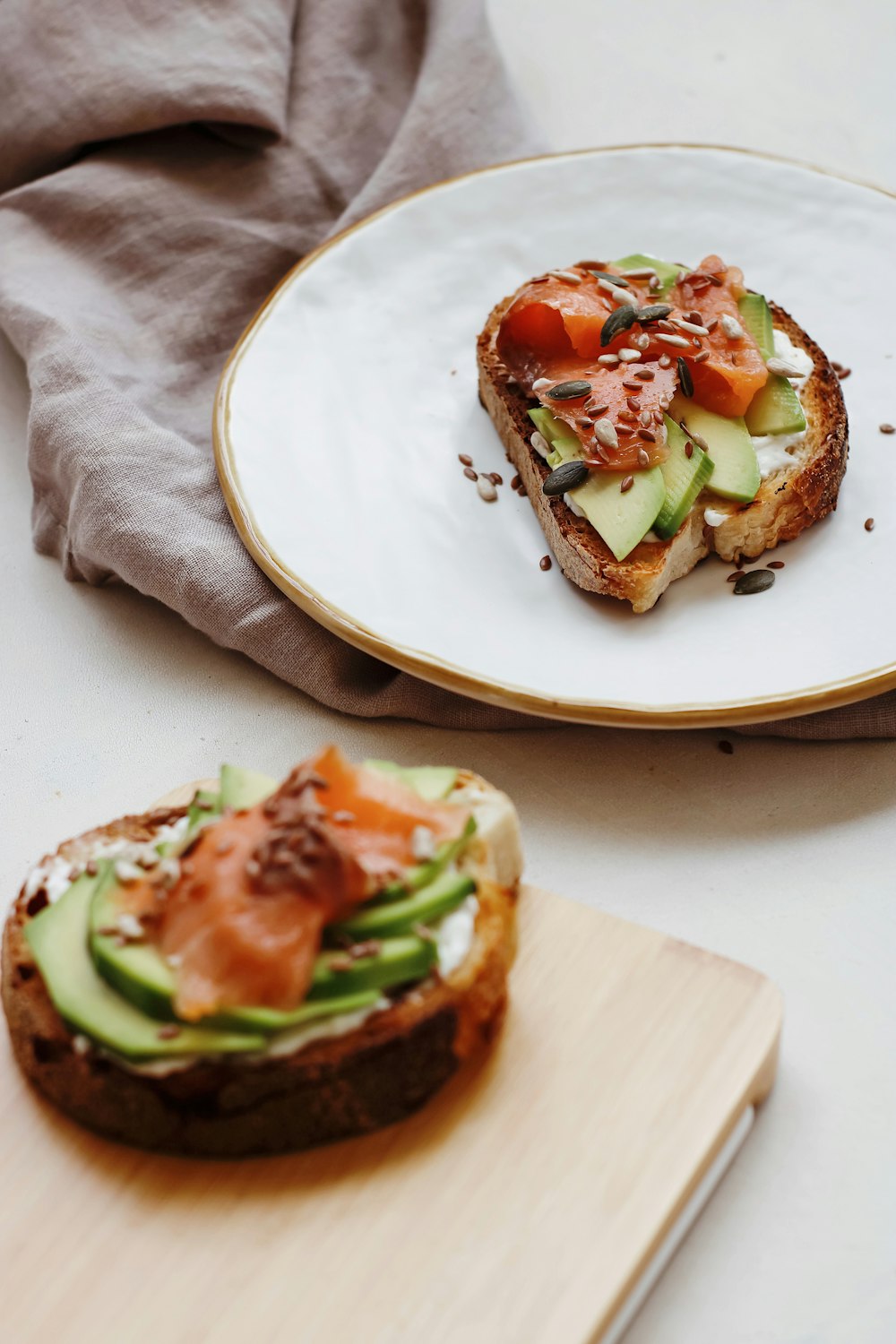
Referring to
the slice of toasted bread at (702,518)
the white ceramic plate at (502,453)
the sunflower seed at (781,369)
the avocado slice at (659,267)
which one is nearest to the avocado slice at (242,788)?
the white ceramic plate at (502,453)

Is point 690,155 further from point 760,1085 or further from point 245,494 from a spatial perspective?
point 760,1085

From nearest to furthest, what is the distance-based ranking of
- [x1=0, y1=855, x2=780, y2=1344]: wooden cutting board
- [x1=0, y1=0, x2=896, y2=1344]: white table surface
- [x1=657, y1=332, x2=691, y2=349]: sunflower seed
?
[x1=0, y1=855, x2=780, y2=1344]: wooden cutting board < [x1=0, y1=0, x2=896, y2=1344]: white table surface < [x1=657, y1=332, x2=691, y2=349]: sunflower seed

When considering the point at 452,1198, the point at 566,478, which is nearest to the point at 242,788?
the point at 452,1198

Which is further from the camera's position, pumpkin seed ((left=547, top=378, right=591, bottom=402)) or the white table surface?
pumpkin seed ((left=547, top=378, right=591, bottom=402))

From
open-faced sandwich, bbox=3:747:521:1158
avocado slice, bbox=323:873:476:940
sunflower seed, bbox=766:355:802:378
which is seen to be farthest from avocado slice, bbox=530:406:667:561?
avocado slice, bbox=323:873:476:940

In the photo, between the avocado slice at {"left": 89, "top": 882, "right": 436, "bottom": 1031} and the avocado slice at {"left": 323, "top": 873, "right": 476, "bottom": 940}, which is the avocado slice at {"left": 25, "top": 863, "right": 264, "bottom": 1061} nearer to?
the avocado slice at {"left": 89, "top": 882, "right": 436, "bottom": 1031}

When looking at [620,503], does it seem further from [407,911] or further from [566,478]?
[407,911]
